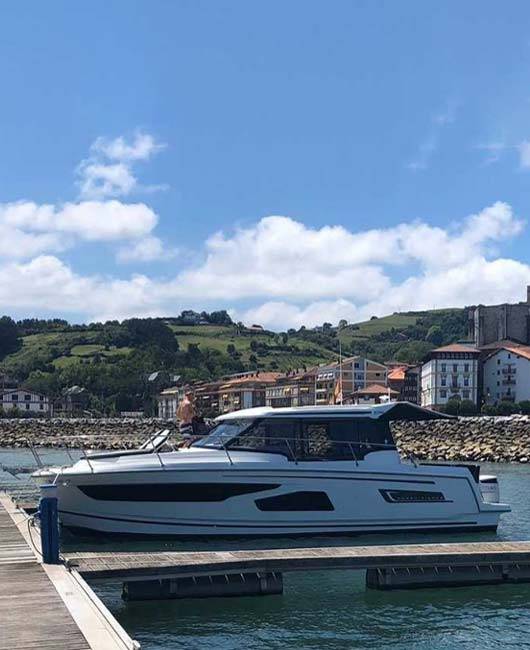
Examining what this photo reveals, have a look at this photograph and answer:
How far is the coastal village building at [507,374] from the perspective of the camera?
104500mm

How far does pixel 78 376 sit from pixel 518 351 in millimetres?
83297

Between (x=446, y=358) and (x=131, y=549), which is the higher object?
(x=446, y=358)

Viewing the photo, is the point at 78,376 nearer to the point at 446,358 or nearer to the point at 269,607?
the point at 446,358

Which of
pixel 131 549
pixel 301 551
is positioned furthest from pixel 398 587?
pixel 131 549

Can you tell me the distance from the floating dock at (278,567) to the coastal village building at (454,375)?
93.8 meters

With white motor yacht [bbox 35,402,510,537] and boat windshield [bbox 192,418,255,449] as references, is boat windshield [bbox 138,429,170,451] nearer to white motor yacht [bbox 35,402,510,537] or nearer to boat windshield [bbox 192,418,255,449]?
white motor yacht [bbox 35,402,510,537]

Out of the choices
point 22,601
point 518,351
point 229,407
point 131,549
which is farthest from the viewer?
point 229,407

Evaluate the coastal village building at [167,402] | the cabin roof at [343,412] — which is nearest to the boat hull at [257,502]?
the cabin roof at [343,412]

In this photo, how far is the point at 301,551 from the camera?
13.6 m

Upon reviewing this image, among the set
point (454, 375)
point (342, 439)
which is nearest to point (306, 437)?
point (342, 439)

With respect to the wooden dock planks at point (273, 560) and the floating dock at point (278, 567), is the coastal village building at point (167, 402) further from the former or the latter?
the wooden dock planks at point (273, 560)

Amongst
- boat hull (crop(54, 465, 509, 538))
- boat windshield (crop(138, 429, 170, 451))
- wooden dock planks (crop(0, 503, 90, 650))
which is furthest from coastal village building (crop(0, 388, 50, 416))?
wooden dock planks (crop(0, 503, 90, 650))

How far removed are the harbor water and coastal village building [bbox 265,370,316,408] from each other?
122 m

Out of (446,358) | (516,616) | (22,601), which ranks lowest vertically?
(516,616)
